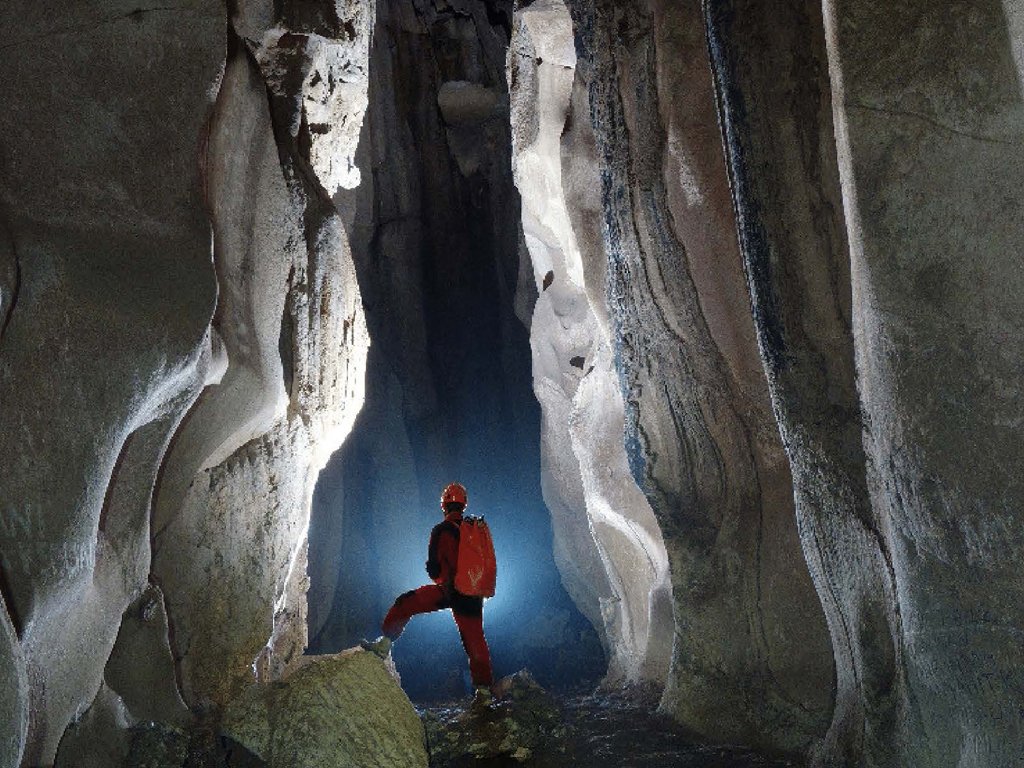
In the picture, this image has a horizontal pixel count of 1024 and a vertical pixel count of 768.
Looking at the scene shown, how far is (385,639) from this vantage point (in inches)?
176

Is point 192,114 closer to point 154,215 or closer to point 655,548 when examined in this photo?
point 154,215

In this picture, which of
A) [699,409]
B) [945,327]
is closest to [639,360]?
[699,409]

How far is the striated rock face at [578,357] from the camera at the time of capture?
5.95 metres

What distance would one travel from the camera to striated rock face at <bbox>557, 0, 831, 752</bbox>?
13.3 feet

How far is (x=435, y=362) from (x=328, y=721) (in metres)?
9.96

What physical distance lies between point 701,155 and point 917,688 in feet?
8.25

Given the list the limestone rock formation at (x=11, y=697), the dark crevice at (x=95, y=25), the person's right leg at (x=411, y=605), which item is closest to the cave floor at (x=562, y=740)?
the person's right leg at (x=411, y=605)

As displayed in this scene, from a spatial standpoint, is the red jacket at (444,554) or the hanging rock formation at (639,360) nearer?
the hanging rock formation at (639,360)

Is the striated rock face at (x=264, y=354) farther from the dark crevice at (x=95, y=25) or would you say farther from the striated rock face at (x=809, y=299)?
the striated rock face at (x=809, y=299)

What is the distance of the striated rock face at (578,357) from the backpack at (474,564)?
1.11 metres

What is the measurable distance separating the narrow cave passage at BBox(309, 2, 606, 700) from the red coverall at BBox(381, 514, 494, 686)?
19.8ft

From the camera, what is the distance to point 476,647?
527 cm

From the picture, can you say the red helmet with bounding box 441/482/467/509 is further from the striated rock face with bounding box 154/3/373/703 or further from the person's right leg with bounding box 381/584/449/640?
the striated rock face with bounding box 154/3/373/703

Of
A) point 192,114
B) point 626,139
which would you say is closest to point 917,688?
point 626,139
